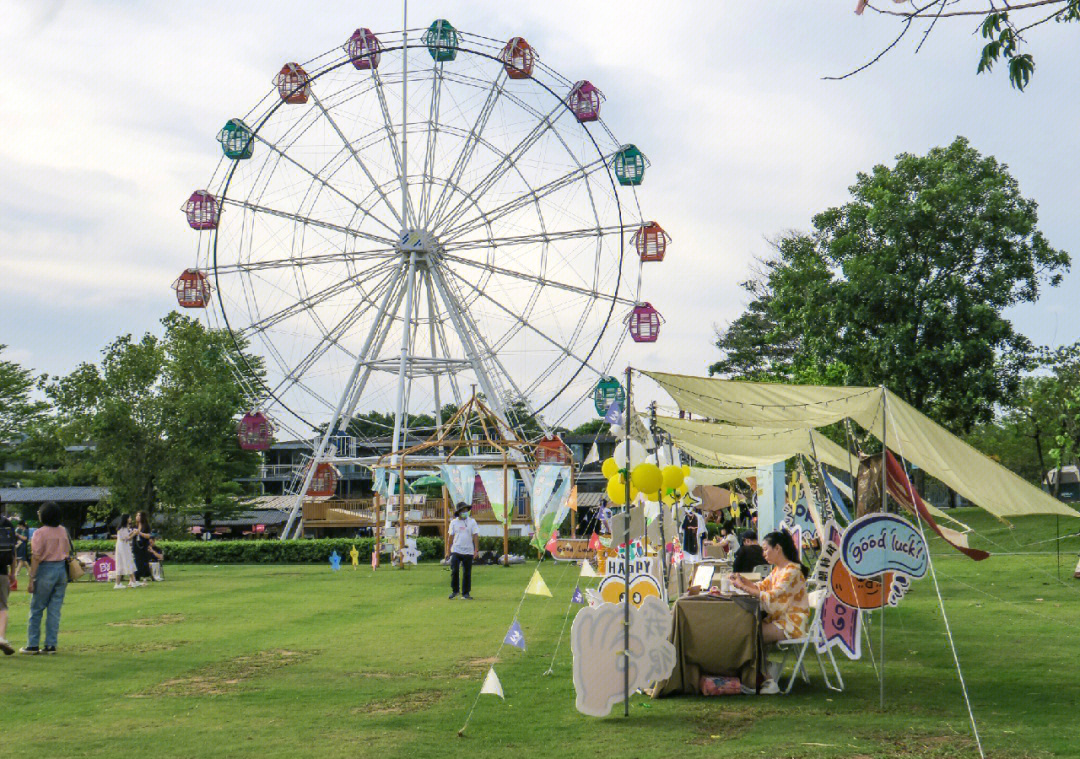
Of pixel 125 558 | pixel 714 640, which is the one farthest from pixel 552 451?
pixel 714 640

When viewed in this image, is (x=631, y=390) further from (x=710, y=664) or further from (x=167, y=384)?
(x=167, y=384)

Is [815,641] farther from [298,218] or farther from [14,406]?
[14,406]

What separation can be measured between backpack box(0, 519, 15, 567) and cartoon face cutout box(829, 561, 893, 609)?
818 cm

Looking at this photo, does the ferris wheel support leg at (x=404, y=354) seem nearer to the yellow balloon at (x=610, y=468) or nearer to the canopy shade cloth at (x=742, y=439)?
the canopy shade cloth at (x=742, y=439)

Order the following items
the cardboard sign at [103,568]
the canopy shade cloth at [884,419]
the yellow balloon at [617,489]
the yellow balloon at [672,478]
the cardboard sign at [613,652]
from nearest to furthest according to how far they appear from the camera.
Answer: the cardboard sign at [613,652] → the canopy shade cloth at [884,419] → the yellow balloon at [617,489] → the yellow balloon at [672,478] → the cardboard sign at [103,568]

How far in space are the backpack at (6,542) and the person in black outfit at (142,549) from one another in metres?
10.5

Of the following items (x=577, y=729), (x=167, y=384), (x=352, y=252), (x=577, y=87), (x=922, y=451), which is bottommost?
(x=577, y=729)

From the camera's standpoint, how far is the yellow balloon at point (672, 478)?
10484 millimetres

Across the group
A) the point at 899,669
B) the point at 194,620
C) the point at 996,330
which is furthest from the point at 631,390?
the point at 996,330

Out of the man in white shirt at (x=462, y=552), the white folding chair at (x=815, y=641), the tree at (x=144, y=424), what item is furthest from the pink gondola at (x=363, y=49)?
the white folding chair at (x=815, y=641)

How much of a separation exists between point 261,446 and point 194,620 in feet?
59.8

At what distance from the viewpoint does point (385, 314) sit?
3238cm

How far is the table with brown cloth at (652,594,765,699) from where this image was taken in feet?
29.7

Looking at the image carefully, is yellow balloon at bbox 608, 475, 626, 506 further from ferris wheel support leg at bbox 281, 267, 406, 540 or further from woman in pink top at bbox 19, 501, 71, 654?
ferris wheel support leg at bbox 281, 267, 406, 540
